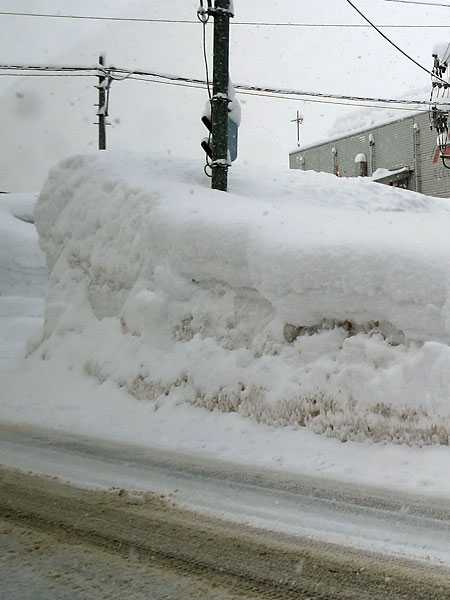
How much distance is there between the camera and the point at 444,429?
4.78 metres

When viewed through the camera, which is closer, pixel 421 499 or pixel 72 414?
pixel 421 499

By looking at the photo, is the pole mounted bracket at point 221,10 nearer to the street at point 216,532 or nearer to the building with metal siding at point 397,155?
the street at point 216,532

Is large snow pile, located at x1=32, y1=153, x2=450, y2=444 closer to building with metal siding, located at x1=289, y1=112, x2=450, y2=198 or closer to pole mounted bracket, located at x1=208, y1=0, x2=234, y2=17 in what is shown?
pole mounted bracket, located at x1=208, y1=0, x2=234, y2=17

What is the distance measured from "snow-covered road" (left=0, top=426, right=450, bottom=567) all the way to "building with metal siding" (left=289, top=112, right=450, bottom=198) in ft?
96.0

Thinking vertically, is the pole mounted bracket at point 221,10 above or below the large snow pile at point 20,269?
above

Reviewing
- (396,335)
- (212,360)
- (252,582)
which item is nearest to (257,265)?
(212,360)

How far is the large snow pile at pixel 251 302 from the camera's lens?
5.30 m

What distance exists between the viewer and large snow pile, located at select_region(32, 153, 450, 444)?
17.4ft

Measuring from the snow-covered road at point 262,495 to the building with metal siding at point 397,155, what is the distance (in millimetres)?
29262

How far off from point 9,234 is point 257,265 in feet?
41.5

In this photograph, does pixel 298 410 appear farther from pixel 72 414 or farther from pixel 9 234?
pixel 9 234

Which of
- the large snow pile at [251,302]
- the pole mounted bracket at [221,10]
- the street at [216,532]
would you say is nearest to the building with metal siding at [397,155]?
the large snow pile at [251,302]

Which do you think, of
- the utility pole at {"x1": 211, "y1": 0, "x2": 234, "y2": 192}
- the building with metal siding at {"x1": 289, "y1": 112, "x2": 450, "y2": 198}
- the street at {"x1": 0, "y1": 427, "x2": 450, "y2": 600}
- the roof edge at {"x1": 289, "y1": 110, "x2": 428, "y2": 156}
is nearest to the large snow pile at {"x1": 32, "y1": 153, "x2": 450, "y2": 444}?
the utility pole at {"x1": 211, "y1": 0, "x2": 234, "y2": 192}

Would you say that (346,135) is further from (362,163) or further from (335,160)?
(362,163)
